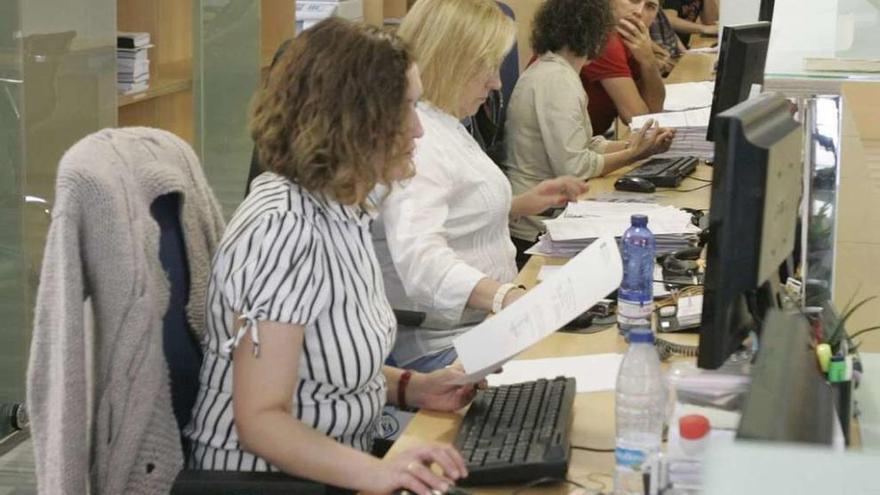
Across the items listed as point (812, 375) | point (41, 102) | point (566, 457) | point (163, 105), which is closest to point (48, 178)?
point (41, 102)

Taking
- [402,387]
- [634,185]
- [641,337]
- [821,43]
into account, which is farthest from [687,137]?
[641,337]

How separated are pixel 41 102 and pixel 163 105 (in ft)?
3.97

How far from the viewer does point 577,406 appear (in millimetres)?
2146

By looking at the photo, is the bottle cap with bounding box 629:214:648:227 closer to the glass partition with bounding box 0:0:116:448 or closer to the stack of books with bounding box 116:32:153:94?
the glass partition with bounding box 0:0:116:448

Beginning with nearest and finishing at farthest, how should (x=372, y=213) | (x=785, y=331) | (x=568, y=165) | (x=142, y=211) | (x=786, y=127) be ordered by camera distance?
1. (x=785, y=331)
2. (x=786, y=127)
3. (x=142, y=211)
4. (x=372, y=213)
5. (x=568, y=165)

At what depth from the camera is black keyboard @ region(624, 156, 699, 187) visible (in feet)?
13.5

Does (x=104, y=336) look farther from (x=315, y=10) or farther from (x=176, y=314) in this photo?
(x=315, y=10)

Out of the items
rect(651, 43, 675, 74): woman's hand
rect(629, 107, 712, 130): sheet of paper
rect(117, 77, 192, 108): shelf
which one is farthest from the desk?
rect(651, 43, 675, 74): woman's hand

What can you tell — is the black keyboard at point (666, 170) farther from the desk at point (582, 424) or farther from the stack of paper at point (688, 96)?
the desk at point (582, 424)

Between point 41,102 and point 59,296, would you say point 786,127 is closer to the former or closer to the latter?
point 59,296

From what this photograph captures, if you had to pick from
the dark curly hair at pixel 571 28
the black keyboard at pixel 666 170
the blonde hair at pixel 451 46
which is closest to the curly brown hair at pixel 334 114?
the blonde hair at pixel 451 46

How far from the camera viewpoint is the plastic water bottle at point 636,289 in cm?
255

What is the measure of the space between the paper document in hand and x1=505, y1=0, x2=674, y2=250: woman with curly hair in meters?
2.02

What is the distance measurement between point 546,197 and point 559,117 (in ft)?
2.68
